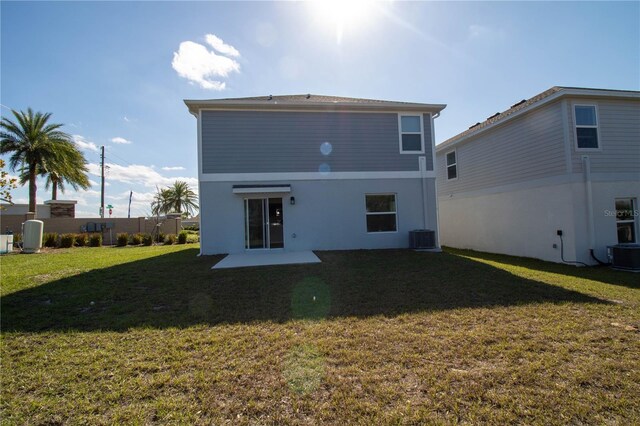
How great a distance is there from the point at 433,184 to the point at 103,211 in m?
28.7

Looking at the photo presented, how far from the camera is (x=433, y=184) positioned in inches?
456

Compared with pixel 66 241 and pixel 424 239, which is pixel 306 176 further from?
pixel 66 241

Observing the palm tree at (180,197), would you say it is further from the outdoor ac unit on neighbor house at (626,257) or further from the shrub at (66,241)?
the outdoor ac unit on neighbor house at (626,257)

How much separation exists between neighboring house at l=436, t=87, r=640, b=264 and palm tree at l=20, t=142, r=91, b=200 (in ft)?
78.0

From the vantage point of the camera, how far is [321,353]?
328 centimetres

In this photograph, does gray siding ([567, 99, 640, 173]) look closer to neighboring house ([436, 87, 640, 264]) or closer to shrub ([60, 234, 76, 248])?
neighboring house ([436, 87, 640, 264])

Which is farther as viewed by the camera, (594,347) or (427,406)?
(594,347)

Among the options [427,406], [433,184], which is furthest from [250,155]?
[427,406]

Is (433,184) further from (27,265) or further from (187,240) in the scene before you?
(187,240)

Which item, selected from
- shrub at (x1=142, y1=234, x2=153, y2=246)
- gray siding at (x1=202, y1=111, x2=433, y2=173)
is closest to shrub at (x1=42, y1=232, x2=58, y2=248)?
shrub at (x1=142, y1=234, x2=153, y2=246)

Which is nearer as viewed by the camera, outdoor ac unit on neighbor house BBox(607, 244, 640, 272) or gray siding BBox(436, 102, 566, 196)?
outdoor ac unit on neighbor house BBox(607, 244, 640, 272)

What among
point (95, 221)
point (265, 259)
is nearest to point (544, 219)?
point (265, 259)

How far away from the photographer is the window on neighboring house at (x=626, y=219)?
33.2 ft

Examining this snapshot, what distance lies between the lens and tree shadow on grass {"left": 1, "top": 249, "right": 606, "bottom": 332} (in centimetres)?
451
